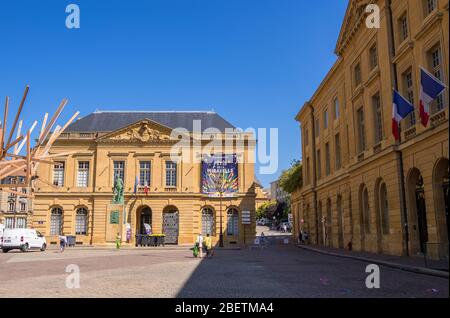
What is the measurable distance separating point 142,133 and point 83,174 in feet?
26.0

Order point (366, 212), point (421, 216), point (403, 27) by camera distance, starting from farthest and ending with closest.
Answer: point (366, 212) → point (403, 27) → point (421, 216)

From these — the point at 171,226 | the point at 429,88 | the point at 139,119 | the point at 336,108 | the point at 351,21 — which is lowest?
the point at 171,226

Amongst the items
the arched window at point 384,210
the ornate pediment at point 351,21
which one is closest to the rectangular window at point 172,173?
the ornate pediment at point 351,21

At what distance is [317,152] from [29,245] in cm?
2589

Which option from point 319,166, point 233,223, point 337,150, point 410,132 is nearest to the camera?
point 410,132

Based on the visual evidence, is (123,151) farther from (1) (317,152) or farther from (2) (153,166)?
(1) (317,152)

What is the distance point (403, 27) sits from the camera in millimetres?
23906

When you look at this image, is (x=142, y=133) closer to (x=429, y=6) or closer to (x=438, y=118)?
(x=429, y=6)

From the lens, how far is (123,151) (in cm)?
5097

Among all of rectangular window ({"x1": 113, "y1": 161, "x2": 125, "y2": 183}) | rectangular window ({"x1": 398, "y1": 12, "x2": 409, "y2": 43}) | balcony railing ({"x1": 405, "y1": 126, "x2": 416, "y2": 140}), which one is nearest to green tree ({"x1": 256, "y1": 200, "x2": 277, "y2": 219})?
rectangular window ({"x1": 113, "y1": 161, "x2": 125, "y2": 183})

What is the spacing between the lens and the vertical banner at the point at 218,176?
1973 inches

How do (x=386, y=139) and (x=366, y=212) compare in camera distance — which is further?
(x=366, y=212)

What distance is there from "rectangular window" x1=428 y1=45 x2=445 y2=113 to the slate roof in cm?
3417

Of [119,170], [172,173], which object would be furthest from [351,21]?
[119,170]
